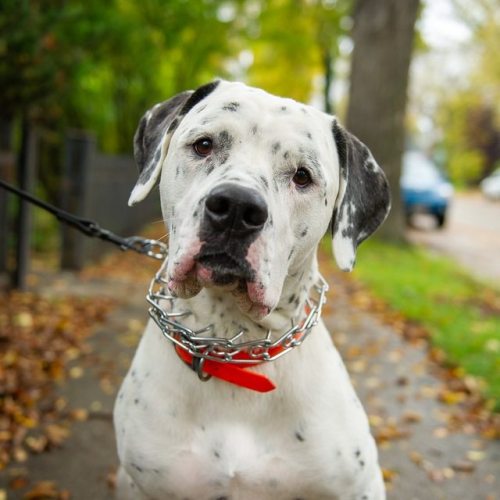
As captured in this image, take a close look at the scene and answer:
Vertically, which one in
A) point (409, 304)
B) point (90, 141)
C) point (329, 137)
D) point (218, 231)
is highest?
point (329, 137)

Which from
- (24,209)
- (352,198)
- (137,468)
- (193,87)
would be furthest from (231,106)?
(193,87)

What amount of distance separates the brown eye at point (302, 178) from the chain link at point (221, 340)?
0.52 meters

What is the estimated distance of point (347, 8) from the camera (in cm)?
1759

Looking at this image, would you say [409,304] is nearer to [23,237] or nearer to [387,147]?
[23,237]

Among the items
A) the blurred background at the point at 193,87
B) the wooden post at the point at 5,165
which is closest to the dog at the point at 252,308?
the blurred background at the point at 193,87

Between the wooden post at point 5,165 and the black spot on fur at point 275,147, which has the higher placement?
the black spot on fur at point 275,147

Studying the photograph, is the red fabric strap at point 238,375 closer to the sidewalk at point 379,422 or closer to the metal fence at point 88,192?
the sidewalk at point 379,422

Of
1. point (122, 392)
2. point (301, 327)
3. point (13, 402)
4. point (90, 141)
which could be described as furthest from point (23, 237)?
point (301, 327)

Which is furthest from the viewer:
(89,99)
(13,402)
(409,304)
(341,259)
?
(89,99)

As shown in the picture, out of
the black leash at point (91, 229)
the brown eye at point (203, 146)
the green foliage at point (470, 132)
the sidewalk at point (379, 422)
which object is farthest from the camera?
the green foliage at point (470, 132)

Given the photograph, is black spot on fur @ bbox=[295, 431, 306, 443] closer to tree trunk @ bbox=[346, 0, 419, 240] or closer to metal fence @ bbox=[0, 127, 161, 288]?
metal fence @ bbox=[0, 127, 161, 288]

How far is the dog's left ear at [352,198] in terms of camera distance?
2.33 meters

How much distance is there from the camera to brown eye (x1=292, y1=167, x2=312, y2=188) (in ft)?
7.04

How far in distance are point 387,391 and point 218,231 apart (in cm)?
335
